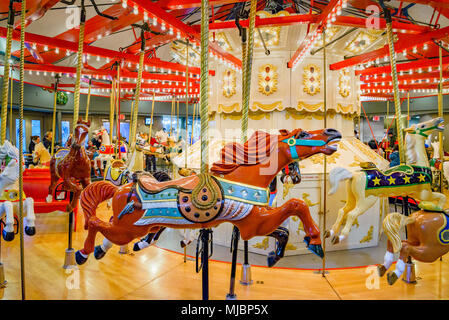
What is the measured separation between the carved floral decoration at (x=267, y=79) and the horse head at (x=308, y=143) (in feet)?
9.60

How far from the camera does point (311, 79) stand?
4469 millimetres

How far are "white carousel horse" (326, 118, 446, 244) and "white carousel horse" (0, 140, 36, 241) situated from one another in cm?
234

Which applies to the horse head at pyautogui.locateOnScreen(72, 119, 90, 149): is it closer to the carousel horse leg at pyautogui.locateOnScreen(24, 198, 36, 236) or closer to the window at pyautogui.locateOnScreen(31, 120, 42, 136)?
the carousel horse leg at pyautogui.locateOnScreen(24, 198, 36, 236)

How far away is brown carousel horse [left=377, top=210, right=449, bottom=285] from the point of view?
2027 mm

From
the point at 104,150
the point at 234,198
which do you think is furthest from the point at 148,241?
the point at 104,150

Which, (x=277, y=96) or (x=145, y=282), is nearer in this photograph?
(x=145, y=282)

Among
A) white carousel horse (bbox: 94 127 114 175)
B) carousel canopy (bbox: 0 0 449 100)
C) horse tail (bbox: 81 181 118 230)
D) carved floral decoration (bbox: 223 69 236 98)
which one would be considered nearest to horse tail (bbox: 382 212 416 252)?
carousel canopy (bbox: 0 0 449 100)

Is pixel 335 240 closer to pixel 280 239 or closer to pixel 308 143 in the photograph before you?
pixel 280 239

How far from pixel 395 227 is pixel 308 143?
1002 mm

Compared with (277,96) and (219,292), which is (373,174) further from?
(277,96)

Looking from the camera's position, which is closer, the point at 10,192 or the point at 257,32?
the point at 10,192

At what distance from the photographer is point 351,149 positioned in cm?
Answer: 446
